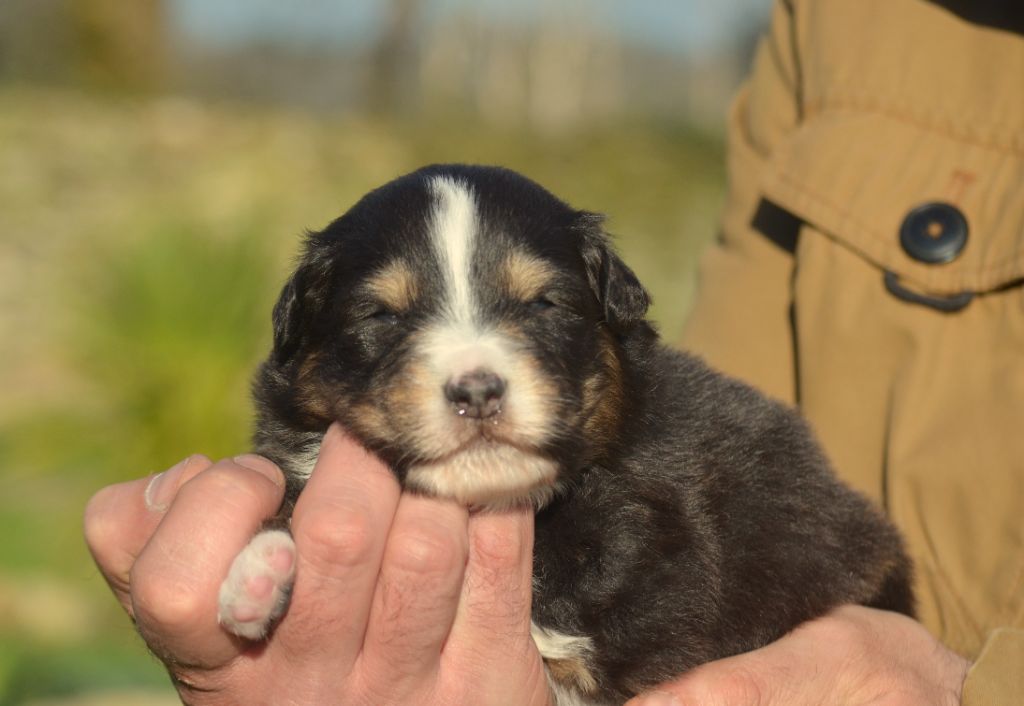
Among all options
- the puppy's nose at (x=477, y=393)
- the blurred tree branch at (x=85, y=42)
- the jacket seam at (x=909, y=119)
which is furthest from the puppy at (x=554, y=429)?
the blurred tree branch at (x=85, y=42)

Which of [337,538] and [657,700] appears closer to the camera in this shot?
[337,538]

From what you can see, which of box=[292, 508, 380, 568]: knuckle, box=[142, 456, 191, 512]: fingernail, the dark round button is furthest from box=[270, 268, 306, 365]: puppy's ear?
the dark round button

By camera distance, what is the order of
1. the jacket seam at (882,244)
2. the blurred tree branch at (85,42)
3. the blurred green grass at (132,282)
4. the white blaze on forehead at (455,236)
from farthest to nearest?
the blurred tree branch at (85,42) < the blurred green grass at (132,282) < the jacket seam at (882,244) < the white blaze on forehead at (455,236)

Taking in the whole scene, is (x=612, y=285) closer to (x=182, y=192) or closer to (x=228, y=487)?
(x=228, y=487)

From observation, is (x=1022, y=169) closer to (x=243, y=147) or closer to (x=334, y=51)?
(x=243, y=147)

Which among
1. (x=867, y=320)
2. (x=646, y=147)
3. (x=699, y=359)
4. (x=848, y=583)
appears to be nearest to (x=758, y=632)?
(x=848, y=583)

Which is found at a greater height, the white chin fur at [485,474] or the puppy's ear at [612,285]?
the puppy's ear at [612,285]

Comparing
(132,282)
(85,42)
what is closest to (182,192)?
(132,282)

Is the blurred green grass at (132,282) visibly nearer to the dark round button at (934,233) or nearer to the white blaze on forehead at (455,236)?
the white blaze on forehead at (455,236)
